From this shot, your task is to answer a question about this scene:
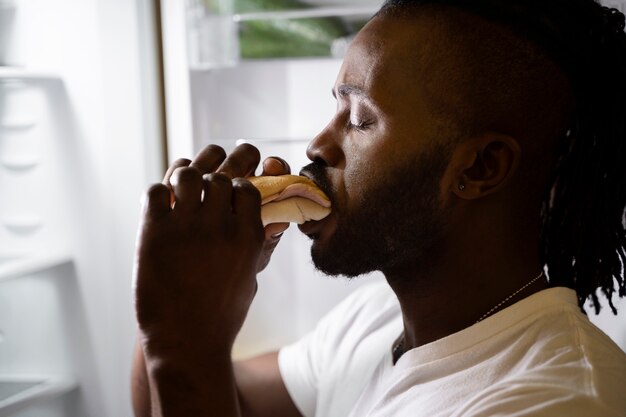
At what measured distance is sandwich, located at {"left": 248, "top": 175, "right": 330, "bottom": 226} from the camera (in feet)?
3.25

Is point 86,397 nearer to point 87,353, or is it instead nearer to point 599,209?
point 87,353

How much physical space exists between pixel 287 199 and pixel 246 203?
13 cm

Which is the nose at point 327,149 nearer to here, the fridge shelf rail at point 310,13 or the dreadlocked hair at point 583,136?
the dreadlocked hair at point 583,136

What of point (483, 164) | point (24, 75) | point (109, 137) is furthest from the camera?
point (109, 137)

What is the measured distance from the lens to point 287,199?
100 cm

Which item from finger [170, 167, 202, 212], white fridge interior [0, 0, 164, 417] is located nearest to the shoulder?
finger [170, 167, 202, 212]

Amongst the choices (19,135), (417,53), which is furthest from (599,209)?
(19,135)

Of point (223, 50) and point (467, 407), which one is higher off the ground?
point (223, 50)

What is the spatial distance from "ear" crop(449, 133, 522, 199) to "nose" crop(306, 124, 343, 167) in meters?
0.16

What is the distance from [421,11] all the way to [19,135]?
2.66ft

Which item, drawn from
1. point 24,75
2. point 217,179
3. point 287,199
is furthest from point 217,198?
point 24,75

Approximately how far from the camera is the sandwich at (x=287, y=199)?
3.25ft

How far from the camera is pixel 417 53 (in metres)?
0.99

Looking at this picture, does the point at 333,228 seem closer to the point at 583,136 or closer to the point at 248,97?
the point at 583,136
